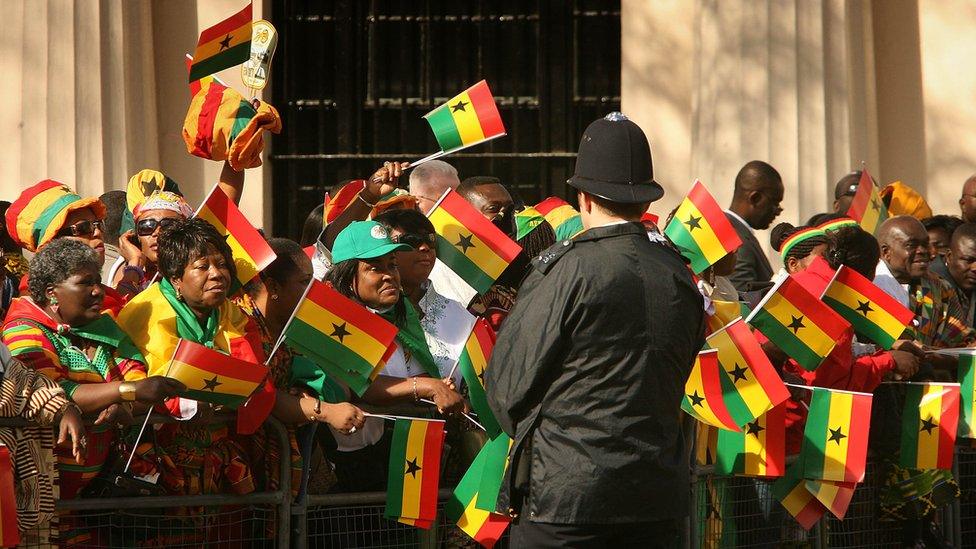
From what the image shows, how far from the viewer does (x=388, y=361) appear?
6.43m

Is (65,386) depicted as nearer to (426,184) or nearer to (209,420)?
(209,420)

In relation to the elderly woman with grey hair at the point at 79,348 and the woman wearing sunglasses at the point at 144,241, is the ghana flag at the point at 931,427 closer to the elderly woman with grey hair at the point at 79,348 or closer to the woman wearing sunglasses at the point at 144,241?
the woman wearing sunglasses at the point at 144,241

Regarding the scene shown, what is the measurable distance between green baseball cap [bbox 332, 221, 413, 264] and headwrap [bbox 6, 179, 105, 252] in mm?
1053

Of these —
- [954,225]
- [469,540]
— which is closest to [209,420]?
[469,540]

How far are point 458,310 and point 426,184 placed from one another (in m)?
1.54

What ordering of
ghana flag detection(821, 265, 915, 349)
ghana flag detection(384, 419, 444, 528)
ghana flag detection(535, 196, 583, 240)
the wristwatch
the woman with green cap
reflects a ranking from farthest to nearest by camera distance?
ghana flag detection(535, 196, 583, 240), ghana flag detection(821, 265, 915, 349), the woman with green cap, ghana flag detection(384, 419, 444, 528), the wristwatch

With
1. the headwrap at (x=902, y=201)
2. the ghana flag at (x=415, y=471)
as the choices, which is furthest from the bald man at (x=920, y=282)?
the ghana flag at (x=415, y=471)

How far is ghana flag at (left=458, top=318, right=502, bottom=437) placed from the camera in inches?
248

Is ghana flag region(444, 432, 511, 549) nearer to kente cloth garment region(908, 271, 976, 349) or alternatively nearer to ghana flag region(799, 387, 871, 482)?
ghana flag region(799, 387, 871, 482)

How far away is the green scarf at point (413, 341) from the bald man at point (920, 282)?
2.89 metres

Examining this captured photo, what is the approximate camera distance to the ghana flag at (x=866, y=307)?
707 centimetres

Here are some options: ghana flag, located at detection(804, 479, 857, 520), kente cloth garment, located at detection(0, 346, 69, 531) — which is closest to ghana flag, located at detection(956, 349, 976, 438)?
ghana flag, located at detection(804, 479, 857, 520)

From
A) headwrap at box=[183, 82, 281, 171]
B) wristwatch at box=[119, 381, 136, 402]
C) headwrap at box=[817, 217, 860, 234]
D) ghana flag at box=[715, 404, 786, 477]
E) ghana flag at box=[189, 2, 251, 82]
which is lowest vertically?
ghana flag at box=[715, 404, 786, 477]

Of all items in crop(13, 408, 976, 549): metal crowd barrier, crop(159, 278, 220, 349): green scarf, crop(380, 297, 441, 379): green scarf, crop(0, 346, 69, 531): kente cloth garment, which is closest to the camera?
crop(0, 346, 69, 531): kente cloth garment
